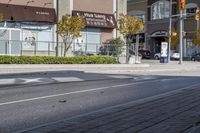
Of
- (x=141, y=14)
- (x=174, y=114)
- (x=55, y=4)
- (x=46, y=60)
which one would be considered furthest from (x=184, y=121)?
(x=141, y=14)

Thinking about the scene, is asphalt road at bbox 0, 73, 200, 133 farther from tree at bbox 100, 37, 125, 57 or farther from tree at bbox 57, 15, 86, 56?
tree at bbox 100, 37, 125, 57

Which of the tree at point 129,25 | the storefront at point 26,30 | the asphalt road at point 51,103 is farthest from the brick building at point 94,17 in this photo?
the asphalt road at point 51,103

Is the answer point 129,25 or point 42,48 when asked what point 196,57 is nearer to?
point 129,25

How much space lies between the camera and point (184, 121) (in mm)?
9383

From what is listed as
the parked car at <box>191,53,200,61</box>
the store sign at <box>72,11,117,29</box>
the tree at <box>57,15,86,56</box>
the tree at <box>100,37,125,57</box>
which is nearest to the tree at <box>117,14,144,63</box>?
the tree at <box>100,37,125,57</box>

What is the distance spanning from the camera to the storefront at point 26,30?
4108 cm

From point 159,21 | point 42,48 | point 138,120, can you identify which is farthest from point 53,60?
point 159,21

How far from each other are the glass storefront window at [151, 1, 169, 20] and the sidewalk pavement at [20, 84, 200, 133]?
7596cm

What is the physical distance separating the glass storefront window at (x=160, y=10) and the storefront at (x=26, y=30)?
1805 inches

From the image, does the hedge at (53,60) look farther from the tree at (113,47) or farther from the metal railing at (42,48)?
the metal railing at (42,48)

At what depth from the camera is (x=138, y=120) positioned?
377 inches

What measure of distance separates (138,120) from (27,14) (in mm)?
34515

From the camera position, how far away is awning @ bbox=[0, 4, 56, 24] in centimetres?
4106

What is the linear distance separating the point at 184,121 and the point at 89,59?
31057 millimetres
